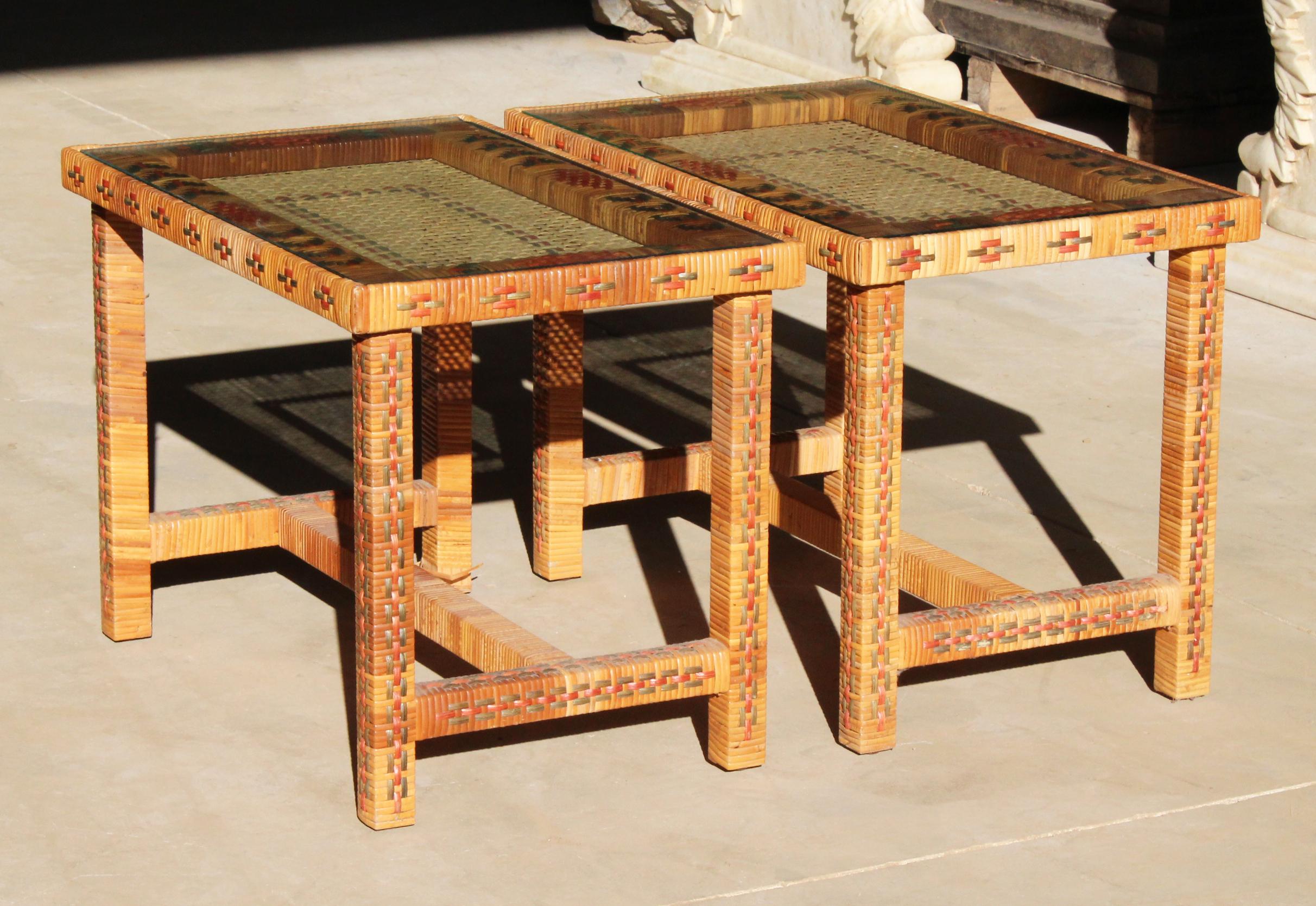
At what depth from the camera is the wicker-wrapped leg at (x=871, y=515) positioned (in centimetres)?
346

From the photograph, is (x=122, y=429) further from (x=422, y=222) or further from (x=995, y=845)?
(x=995, y=845)

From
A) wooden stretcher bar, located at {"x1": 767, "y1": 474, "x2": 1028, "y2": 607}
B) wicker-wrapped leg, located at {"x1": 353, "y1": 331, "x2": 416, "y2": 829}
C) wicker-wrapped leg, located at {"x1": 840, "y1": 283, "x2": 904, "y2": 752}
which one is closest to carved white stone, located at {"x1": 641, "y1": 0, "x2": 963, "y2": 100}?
wooden stretcher bar, located at {"x1": 767, "y1": 474, "x2": 1028, "y2": 607}

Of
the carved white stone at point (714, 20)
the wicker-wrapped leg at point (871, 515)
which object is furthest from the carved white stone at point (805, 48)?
the wicker-wrapped leg at point (871, 515)

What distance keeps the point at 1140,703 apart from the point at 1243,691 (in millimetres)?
193

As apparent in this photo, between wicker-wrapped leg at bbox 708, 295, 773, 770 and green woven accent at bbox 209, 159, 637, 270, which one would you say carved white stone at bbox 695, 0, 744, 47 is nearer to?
green woven accent at bbox 209, 159, 637, 270

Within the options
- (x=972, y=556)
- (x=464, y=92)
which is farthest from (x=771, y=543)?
(x=464, y=92)

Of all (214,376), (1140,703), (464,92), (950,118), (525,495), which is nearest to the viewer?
(1140,703)

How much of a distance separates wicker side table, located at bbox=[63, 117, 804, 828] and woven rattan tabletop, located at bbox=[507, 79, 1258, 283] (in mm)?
126

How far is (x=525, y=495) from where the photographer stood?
486 cm

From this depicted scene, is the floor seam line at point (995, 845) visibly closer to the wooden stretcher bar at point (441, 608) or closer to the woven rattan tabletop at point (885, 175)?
the wooden stretcher bar at point (441, 608)

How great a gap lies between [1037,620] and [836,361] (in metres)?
0.95

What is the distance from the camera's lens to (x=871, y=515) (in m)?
3.56

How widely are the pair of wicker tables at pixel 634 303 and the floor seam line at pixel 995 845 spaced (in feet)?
1.10

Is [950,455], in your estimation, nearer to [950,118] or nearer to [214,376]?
[950,118]
